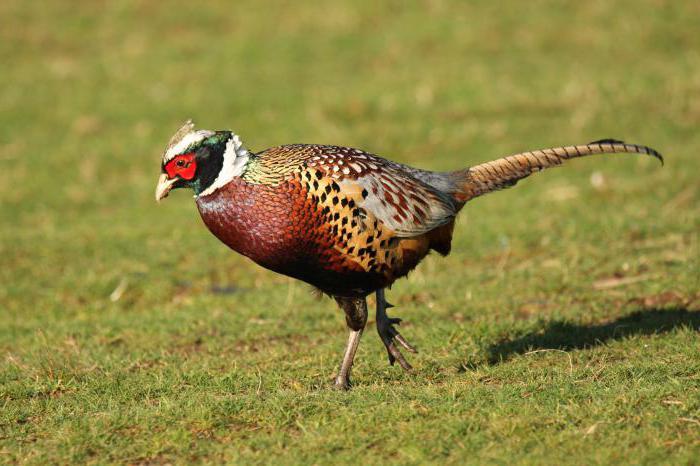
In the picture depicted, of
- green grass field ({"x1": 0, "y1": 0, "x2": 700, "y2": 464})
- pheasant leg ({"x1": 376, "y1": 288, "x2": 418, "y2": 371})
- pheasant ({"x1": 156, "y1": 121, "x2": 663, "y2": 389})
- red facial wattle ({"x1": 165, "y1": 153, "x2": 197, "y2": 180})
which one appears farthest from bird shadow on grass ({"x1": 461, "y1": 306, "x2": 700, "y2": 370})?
red facial wattle ({"x1": 165, "y1": 153, "x2": 197, "y2": 180})

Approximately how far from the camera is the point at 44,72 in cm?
1764

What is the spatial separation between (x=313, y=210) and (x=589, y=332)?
271cm

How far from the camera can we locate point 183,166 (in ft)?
20.9

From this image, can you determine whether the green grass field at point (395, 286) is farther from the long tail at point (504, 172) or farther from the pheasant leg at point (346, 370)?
the long tail at point (504, 172)

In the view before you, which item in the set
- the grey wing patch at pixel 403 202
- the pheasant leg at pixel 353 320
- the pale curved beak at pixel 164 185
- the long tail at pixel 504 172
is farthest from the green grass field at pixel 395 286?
the pale curved beak at pixel 164 185

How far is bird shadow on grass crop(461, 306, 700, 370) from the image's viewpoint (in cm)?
748

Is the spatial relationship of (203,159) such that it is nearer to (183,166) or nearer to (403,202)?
(183,166)

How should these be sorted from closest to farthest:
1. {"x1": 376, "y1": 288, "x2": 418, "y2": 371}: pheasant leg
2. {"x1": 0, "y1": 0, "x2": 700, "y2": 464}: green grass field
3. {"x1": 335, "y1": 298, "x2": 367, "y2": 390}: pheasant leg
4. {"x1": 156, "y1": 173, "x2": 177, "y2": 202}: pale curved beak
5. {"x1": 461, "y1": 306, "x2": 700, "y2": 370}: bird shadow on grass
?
{"x1": 0, "y1": 0, "x2": 700, "y2": 464}: green grass field < {"x1": 156, "y1": 173, "x2": 177, "y2": 202}: pale curved beak < {"x1": 335, "y1": 298, "x2": 367, "y2": 390}: pheasant leg < {"x1": 376, "y1": 288, "x2": 418, "y2": 371}: pheasant leg < {"x1": 461, "y1": 306, "x2": 700, "y2": 370}: bird shadow on grass

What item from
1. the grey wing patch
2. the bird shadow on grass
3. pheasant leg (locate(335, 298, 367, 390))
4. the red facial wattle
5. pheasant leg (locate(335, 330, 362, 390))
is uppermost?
the red facial wattle

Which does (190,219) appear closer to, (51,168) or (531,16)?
(51,168)

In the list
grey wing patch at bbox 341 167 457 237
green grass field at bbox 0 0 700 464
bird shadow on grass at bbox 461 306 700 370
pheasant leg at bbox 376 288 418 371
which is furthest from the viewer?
bird shadow on grass at bbox 461 306 700 370

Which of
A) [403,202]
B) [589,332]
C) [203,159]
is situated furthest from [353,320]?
[589,332]

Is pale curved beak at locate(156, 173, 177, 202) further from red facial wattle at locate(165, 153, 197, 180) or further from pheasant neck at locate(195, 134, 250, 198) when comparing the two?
pheasant neck at locate(195, 134, 250, 198)

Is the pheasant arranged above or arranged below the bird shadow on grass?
above
